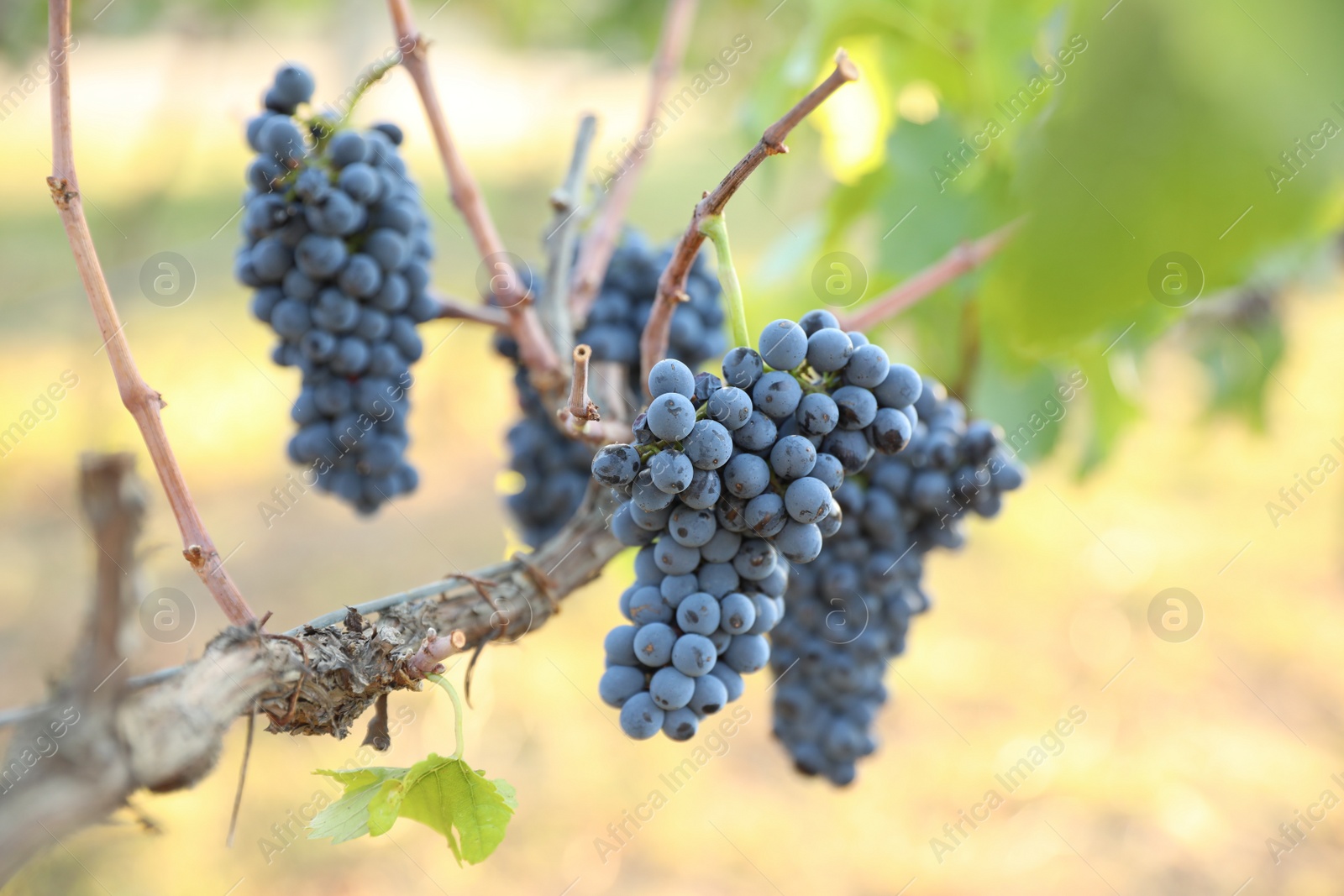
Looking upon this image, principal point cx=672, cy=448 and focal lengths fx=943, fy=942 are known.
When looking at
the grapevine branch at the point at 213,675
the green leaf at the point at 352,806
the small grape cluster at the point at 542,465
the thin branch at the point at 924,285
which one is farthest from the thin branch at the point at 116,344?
the thin branch at the point at 924,285

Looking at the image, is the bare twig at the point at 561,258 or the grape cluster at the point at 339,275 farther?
the bare twig at the point at 561,258

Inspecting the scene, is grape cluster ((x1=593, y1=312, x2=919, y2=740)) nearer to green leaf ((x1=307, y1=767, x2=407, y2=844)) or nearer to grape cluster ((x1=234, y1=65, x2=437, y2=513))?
green leaf ((x1=307, y1=767, x2=407, y2=844))

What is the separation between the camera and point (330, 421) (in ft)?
3.51

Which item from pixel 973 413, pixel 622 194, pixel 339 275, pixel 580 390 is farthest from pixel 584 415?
pixel 973 413

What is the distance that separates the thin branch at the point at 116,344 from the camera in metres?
0.70

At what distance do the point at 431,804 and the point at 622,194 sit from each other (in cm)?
74

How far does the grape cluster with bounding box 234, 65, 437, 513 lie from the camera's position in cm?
92

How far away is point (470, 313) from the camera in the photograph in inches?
41.3

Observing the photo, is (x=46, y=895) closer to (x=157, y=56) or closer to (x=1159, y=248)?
(x=1159, y=248)

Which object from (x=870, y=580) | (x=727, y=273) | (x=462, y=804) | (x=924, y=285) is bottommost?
(x=870, y=580)

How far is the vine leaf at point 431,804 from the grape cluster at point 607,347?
411 millimetres

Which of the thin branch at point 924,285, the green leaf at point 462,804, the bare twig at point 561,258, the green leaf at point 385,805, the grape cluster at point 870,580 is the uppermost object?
the bare twig at point 561,258

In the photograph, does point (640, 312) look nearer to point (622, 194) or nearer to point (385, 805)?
point (622, 194)

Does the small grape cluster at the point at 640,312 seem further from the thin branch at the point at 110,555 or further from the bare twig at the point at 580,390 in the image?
the thin branch at the point at 110,555
